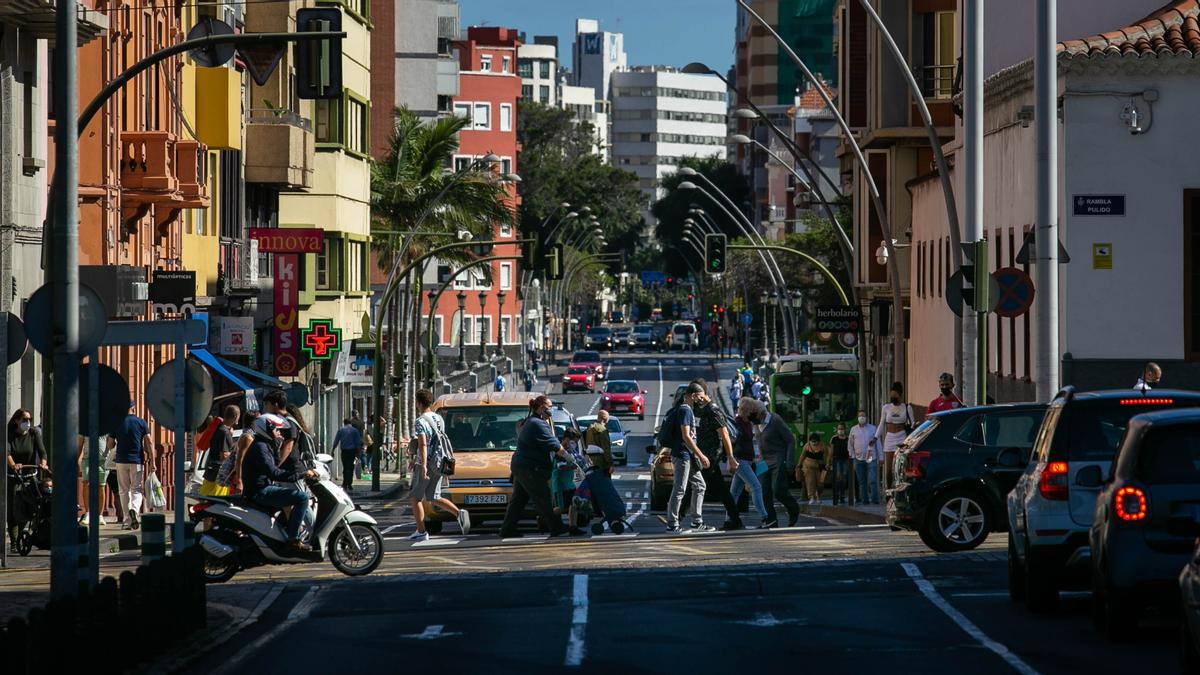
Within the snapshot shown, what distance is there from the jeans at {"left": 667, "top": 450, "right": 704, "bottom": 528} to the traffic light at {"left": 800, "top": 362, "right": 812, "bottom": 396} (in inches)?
796

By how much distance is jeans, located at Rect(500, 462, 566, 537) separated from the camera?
2698 cm

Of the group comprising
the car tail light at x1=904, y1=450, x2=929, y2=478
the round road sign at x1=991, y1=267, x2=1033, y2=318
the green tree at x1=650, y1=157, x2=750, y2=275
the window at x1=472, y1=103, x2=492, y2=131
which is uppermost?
the window at x1=472, y1=103, x2=492, y2=131

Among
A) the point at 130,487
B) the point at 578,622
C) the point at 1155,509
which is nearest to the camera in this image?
the point at 1155,509

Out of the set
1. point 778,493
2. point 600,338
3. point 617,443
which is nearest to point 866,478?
point 778,493

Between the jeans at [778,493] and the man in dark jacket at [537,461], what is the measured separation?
122 inches

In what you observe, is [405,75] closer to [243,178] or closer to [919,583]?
[243,178]

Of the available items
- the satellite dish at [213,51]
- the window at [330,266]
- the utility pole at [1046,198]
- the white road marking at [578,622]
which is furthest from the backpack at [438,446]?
the window at [330,266]

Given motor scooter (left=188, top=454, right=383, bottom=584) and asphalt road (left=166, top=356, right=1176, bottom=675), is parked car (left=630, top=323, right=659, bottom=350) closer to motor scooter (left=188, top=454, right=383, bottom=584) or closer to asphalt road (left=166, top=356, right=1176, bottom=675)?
asphalt road (left=166, top=356, right=1176, bottom=675)

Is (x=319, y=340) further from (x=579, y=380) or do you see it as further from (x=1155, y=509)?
(x=579, y=380)

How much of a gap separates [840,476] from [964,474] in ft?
57.6

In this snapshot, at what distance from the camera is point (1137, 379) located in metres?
29.9

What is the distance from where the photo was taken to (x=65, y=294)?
16.3 m

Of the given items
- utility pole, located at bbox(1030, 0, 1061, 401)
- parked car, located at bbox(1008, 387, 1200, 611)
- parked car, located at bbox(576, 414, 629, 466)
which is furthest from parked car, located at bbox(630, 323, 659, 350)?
parked car, located at bbox(1008, 387, 1200, 611)

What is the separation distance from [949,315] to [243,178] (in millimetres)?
15931
